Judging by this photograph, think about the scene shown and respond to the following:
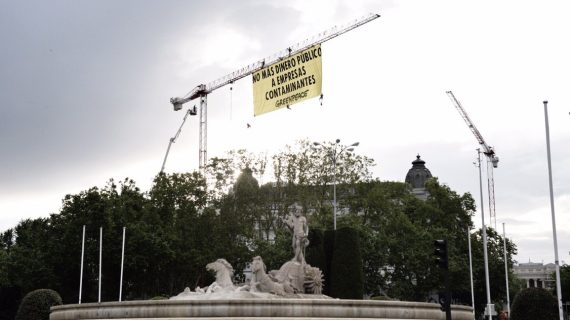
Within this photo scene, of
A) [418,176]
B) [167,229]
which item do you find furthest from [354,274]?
[418,176]

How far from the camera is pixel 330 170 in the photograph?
64.4 m

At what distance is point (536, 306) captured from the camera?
3747 centimetres

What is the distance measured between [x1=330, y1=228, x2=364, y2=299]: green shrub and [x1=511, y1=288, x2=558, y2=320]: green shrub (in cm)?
907

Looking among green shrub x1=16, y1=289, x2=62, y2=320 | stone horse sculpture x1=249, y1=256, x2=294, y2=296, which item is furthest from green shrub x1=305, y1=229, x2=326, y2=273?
green shrub x1=16, y1=289, x2=62, y2=320

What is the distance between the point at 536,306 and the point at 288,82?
18.7 metres

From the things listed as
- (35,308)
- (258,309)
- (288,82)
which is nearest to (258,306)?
(258,309)

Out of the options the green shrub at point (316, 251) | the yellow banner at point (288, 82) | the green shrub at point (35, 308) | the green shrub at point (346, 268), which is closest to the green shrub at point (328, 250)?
the green shrub at point (316, 251)

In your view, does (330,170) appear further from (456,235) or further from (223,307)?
(223,307)

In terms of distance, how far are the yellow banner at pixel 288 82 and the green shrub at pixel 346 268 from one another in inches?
317

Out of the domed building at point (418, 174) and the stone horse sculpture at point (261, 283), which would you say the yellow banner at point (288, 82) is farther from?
the domed building at point (418, 174)

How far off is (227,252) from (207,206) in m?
4.37

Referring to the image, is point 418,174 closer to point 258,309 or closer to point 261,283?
point 261,283

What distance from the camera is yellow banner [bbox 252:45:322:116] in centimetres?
4604

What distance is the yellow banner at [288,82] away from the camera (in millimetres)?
46037
